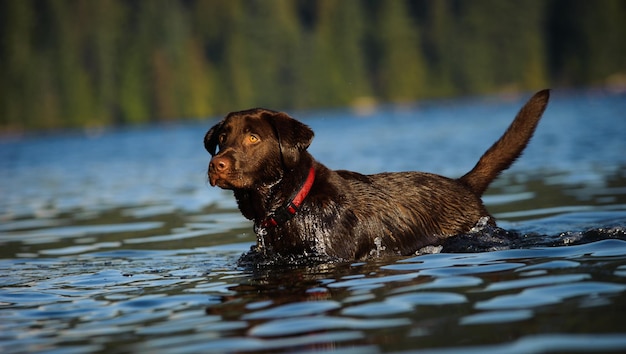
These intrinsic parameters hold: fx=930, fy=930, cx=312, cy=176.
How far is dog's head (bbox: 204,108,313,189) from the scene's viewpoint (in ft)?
26.5

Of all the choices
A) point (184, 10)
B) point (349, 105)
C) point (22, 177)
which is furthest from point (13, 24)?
point (22, 177)

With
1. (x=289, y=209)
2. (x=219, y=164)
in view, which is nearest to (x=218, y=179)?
(x=219, y=164)

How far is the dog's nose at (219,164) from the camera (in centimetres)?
781

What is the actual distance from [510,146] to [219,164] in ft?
10.5

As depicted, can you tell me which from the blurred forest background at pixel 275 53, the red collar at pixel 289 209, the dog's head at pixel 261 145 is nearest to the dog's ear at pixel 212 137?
the dog's head at pixel 261 145

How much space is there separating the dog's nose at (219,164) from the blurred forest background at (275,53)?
110 meters

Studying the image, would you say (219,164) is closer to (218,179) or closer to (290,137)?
(218,179)

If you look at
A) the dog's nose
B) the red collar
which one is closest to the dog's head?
the dog's nose

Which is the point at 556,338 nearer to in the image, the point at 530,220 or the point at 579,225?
the point at 579,225

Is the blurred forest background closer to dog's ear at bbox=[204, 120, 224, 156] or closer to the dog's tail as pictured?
dog's ear at bbox=[204, 120, 224, 156]

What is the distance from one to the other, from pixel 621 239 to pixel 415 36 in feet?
431

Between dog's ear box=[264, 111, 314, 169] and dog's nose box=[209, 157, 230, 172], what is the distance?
0.54m

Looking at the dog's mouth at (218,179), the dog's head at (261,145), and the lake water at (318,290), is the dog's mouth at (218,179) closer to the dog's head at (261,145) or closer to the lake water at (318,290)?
the dog's head at (261,145)

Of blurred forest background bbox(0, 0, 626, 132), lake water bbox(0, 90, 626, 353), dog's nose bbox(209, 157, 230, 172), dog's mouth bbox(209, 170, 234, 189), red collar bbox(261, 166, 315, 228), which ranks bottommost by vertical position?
lake water bbox(0, 90, 626, 353)
